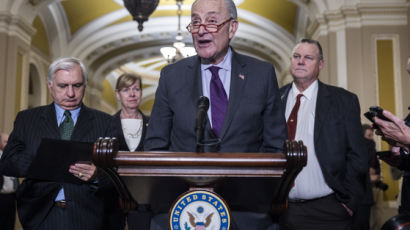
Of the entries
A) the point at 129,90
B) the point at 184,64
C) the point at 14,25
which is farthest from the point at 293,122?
the point at 14,25

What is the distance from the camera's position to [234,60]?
6.47ft

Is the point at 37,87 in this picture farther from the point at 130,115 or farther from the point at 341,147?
the point at 341,147

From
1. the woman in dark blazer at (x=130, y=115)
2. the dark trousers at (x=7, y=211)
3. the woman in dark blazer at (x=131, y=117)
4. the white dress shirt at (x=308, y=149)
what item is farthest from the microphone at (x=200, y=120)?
the dark trousers at (x=7, y=211)

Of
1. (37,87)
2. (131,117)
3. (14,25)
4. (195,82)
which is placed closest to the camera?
(195,82)

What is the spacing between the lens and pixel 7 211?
569 cm

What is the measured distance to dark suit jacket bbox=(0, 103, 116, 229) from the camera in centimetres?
238

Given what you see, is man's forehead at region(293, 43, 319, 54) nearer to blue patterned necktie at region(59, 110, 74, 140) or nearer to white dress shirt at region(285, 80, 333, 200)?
white dress shirt at region(285, 80, 333, 200)

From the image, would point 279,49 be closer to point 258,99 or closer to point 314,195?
point 314,195

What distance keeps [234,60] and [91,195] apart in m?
1.03

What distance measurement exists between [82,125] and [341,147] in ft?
4.70

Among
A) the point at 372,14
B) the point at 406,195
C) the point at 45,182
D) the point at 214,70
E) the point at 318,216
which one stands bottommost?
the point at 318,216

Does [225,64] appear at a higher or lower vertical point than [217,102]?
higher

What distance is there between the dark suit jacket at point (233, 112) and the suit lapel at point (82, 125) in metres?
0.73

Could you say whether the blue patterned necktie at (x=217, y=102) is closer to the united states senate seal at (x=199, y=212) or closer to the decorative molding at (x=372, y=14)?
the united states senate seal at (x=199, y=212)
